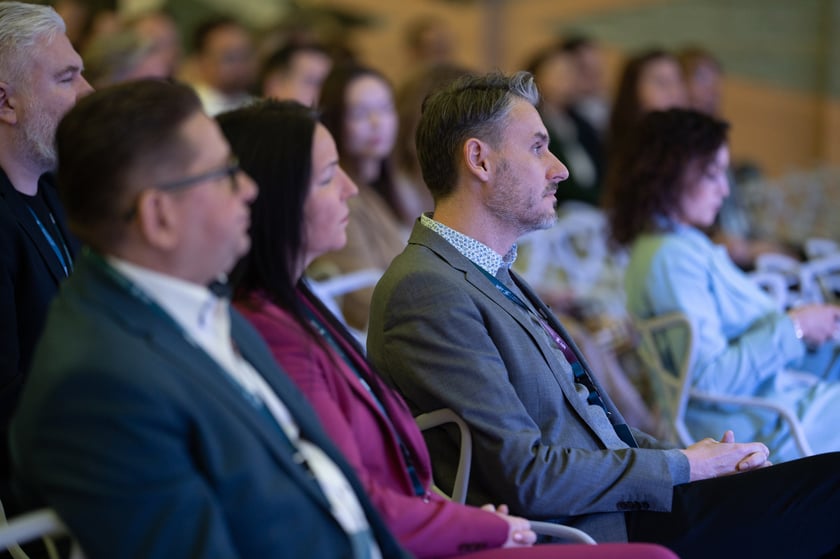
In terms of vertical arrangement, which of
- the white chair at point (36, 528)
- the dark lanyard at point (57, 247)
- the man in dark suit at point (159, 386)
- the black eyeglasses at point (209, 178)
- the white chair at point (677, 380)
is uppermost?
the black eyeglasses at point (209, 178)

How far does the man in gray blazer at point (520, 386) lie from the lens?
6.21 feet

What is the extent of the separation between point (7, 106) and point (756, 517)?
1.64 m

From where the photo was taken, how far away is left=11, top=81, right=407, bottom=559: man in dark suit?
1.27 meters

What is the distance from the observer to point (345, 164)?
391 centimetres

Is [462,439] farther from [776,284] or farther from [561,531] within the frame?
[776,284]

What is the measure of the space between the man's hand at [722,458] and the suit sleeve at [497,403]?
0.03 metres

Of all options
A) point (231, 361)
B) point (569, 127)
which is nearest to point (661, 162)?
point (231, 361)

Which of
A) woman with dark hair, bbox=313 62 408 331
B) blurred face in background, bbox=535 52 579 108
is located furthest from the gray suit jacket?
blurred face in background, bbox=535 52 579 108

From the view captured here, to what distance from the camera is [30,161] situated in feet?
6.97

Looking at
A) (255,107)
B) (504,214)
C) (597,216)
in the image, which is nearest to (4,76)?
(255,107)

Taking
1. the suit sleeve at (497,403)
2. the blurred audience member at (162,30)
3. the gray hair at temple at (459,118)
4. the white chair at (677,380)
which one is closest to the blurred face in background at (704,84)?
the blurred audience member at (162,30)

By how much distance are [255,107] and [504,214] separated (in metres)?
0.59

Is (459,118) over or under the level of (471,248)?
over

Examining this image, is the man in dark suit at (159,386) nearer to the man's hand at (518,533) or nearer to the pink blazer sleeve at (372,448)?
the pink blazer sleeve at (372,448)
